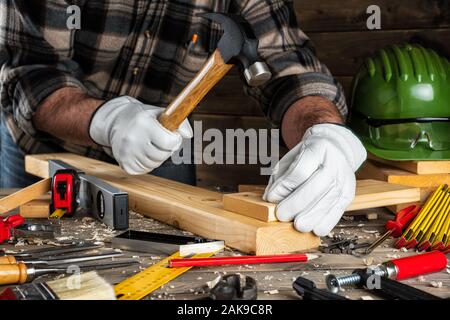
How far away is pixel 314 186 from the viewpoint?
1.51 metres

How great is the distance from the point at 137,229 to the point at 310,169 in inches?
18.8

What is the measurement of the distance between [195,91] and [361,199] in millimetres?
521

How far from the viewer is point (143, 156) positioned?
1811 mm

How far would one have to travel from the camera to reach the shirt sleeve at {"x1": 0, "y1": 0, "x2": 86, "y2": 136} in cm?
213

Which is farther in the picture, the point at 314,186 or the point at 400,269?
the point at 314,186

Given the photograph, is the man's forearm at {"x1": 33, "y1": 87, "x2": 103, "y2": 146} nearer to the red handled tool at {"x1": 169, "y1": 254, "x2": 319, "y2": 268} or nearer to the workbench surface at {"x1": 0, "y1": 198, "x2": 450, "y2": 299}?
the workbench surface at {"x1": 0, "y1": 198, "x2": 450, "y2": 299}

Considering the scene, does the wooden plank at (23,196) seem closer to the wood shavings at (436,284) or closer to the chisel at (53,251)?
the chisel at (53,251)

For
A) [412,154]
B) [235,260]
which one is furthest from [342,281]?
[412,154]

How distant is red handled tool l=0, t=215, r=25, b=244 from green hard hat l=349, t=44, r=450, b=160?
114 cm

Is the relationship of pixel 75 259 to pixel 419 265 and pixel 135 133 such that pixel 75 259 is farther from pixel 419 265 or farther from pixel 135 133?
pixel 419 265

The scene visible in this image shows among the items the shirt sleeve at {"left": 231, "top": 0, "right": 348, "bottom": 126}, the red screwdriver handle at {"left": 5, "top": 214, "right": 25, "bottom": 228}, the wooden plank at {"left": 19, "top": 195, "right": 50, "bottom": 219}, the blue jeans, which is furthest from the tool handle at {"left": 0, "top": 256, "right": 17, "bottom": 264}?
the blue jeans

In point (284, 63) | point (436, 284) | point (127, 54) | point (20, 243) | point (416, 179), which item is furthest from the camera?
point (127, 54)

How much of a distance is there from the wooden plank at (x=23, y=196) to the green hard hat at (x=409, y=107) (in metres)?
1.05

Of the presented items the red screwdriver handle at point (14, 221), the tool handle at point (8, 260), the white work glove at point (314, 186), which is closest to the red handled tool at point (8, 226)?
the red screwdriver handle at point (14, 221)
